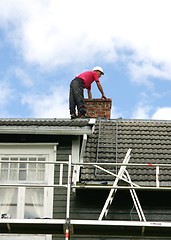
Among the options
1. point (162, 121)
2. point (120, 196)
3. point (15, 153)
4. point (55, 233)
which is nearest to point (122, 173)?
point (120, 196)

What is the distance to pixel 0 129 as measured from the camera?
11883mm

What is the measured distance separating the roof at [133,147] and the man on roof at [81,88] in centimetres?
65

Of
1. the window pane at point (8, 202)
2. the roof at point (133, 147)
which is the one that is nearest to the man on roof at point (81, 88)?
the roof at point (133, 147)

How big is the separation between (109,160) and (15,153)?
6.30 feet

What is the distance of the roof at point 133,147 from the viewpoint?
11555 mm

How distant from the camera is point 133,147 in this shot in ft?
41.2

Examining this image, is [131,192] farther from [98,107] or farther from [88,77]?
[88,77]

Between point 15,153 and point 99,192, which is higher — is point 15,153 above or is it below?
above

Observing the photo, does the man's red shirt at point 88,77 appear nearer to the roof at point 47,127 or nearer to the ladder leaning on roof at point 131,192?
the roof at point 47,127

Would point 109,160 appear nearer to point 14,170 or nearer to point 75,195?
point 75,195

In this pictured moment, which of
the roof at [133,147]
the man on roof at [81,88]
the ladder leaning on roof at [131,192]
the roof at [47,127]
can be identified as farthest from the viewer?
the man on roof at [81,88]

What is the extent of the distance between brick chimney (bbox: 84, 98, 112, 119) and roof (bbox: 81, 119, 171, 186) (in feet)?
2.50

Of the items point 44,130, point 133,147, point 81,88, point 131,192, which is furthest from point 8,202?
point 81,88

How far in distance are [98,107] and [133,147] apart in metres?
2.69
